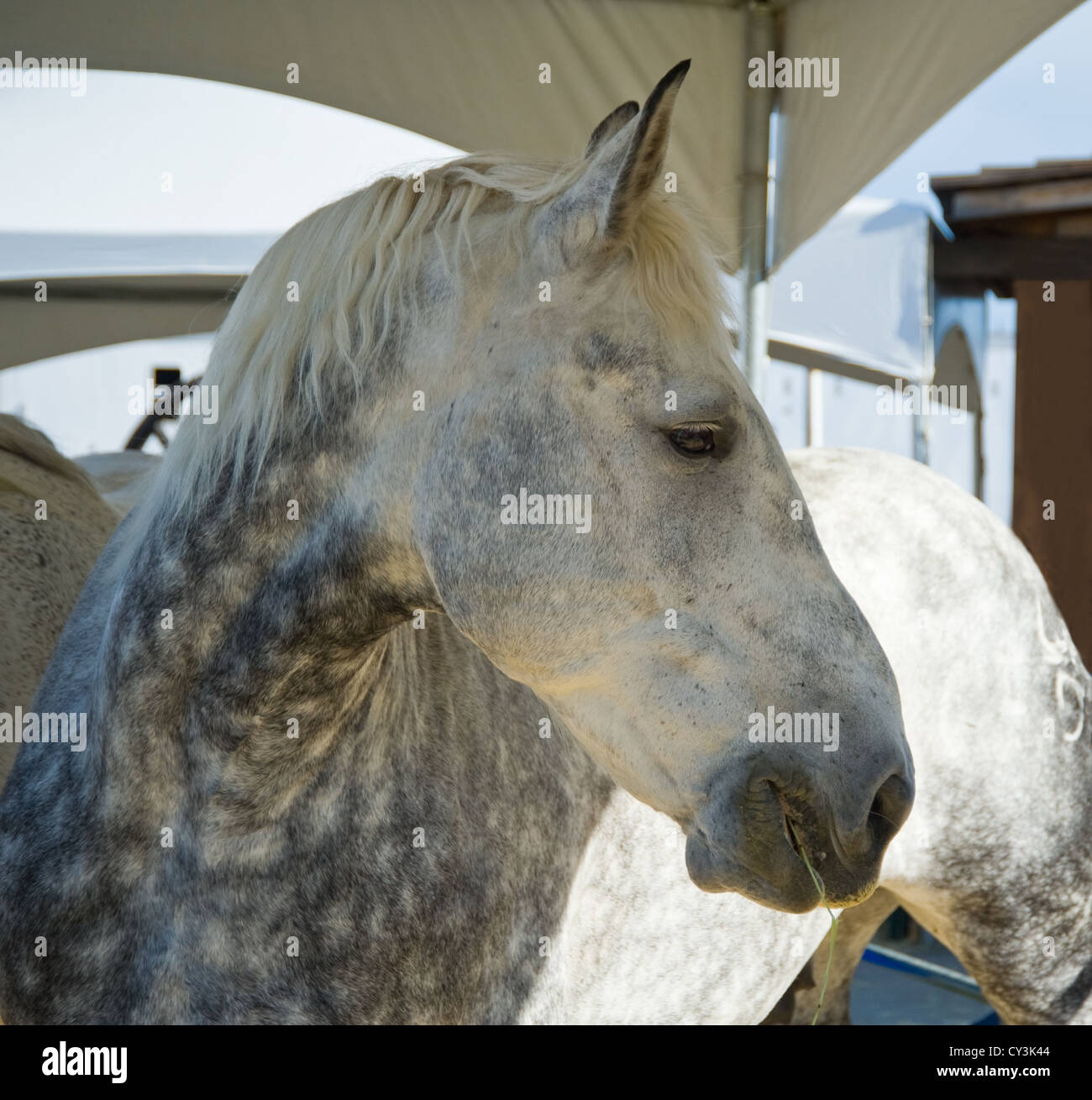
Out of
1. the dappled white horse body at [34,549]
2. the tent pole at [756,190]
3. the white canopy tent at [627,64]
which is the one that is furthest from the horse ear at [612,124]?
the tent pole at [756,190]

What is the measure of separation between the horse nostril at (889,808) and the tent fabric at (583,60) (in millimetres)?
2409

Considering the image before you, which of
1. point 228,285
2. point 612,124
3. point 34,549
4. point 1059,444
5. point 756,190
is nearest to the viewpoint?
point 612,124

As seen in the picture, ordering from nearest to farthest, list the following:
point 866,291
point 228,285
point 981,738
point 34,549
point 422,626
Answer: point 422,626 < point 34,549 < point 981,738 < point 228,285 < point 866,291

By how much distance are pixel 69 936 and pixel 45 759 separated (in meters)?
0.26

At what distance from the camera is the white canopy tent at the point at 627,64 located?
10.1ft

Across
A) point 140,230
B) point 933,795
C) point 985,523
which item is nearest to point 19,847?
point 933,795

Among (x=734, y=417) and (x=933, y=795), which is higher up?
(x=734, y=417)

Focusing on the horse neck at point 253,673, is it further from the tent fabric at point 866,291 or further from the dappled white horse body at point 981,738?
the tent fabric at point 866,291

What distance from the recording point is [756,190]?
150 inches

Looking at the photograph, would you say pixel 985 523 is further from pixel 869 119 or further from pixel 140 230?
pixel 140 230

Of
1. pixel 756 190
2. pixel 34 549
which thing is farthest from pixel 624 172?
pixel 756 190

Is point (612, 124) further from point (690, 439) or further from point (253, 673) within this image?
point (253, 673)

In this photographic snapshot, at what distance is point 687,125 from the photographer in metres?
3.69

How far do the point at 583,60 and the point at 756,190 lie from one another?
2.38 feet
